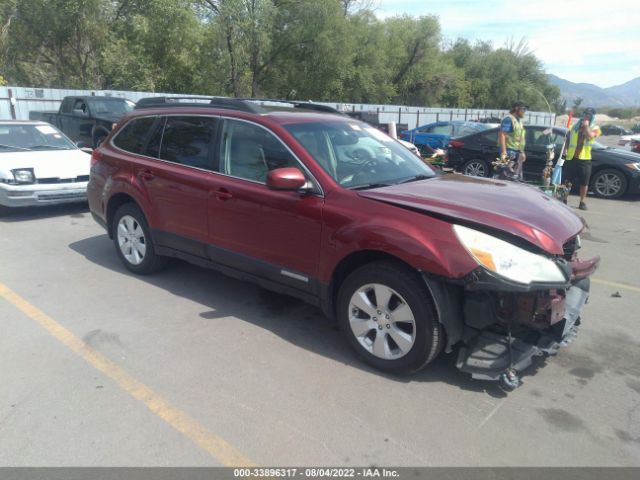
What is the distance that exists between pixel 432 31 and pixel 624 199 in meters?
39.4

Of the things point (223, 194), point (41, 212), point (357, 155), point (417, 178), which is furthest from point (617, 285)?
point (41, 212)

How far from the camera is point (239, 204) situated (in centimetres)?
414

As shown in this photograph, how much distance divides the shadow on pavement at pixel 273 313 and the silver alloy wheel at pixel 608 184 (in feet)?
29.5

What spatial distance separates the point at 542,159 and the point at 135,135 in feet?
29.6

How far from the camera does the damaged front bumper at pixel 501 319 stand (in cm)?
307

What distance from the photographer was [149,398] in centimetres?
319

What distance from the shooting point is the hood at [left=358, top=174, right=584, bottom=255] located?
315cm

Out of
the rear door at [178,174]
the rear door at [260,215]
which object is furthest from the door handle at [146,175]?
the rear door at [260,215]

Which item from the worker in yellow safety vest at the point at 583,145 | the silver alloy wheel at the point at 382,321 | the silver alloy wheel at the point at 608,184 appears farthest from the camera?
the silver alloy wheel at the point at 608,184

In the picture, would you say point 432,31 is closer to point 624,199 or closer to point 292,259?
point 624,199

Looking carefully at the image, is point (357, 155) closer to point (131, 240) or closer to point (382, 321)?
point (382, 321)

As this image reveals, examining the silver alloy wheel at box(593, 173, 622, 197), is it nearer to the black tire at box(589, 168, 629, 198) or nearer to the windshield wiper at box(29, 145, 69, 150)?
the black tire at box(589, 168, 629, 198)

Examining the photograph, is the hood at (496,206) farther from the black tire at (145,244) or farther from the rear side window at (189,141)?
the black tire at (145,244)

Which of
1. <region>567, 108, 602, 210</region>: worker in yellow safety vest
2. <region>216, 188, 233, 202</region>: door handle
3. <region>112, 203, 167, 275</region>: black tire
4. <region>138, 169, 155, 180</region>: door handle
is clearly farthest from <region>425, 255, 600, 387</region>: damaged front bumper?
<region>567, 108, 602, 210</region>: worker in yellow safety vest
